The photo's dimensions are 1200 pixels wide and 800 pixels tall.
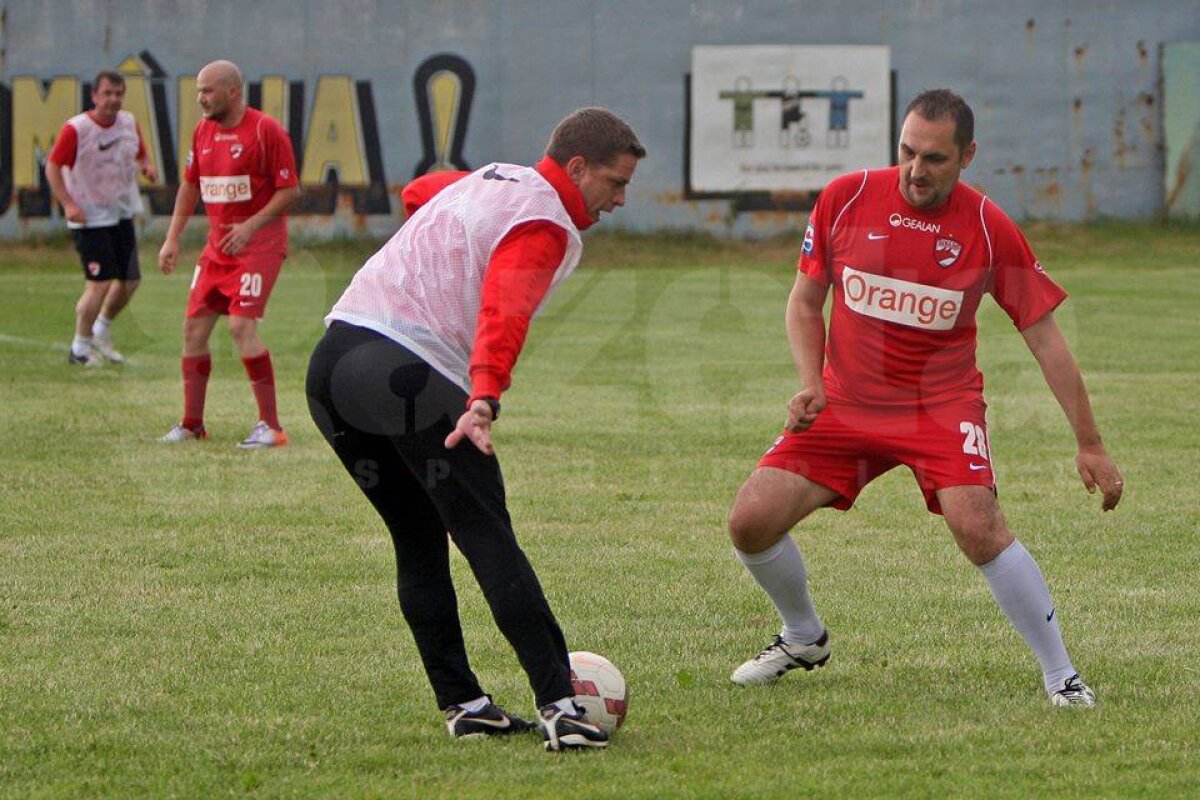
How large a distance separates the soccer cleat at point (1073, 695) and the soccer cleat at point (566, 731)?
151 centimetres

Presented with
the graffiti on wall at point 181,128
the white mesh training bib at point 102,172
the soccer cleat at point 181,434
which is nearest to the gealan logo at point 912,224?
the soccer cleat at point 181,434

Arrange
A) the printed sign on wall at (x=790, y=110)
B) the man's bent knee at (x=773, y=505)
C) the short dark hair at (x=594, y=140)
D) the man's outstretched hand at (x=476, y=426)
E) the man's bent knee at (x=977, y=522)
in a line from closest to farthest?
1. the man's outstretched hand at (x=476, y=426)
2. the short dark hair at (x=594, y=140)
3. the man's bent knee at (x=977, y=522)
4. the man's bent knee at (x=773, y=505)
5. the printed sign on wall at (x=790, y=110)

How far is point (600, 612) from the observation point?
261 inches

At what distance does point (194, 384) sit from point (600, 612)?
196 inches

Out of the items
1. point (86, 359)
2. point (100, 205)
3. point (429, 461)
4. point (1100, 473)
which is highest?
point (100, 205)

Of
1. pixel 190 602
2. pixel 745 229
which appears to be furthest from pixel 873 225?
pixel 745 229

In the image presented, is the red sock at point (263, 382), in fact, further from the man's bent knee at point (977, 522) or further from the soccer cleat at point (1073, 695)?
the soccer cleat at point (1073, 695)

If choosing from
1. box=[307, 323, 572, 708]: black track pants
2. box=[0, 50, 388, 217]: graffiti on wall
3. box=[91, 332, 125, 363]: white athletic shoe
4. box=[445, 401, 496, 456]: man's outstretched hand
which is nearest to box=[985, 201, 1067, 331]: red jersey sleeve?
box=[307, 323, 572, 708]: black track pants

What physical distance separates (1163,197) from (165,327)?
16985mm

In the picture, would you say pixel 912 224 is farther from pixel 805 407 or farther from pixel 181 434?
pixel 181 434

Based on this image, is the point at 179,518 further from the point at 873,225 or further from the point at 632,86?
the point at 632,86

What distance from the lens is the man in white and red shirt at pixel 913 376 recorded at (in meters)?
5.44

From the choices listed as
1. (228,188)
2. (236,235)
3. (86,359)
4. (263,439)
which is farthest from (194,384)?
(86,359)

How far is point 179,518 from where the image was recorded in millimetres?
8477
